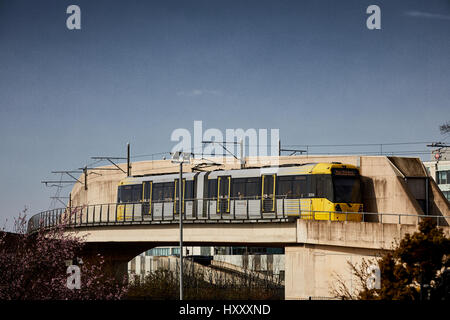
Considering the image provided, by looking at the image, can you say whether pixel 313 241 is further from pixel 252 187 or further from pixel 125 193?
pixel 125 193

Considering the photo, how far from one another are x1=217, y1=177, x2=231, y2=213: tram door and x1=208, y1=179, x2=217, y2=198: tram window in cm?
30

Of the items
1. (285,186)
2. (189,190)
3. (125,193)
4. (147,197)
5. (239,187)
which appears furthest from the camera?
(125,193)

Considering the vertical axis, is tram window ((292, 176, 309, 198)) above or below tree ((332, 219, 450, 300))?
above

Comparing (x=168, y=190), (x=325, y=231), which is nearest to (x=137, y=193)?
(x=168, y=190)

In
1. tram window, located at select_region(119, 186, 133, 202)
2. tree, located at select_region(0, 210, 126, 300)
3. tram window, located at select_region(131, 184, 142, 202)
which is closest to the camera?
tree, located at select_region(0, 210, 126, 300)

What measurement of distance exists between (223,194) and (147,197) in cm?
760

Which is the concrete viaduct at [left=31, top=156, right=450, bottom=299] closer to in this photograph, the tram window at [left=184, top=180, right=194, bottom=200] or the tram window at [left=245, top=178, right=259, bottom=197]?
the tram window at [left=245, top=178, right=259, bottom=197]

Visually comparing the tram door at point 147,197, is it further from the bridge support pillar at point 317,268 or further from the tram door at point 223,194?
the bridge support pillar at point 317,268

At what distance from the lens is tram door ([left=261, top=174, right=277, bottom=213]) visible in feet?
138

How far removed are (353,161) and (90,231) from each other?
20.3 metres

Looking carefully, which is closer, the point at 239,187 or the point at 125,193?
the point at 239,187

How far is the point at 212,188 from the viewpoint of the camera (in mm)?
45625

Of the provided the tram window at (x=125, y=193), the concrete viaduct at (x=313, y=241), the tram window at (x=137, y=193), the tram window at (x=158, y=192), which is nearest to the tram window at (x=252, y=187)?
the concrete viaduct at (x=313, y=241)

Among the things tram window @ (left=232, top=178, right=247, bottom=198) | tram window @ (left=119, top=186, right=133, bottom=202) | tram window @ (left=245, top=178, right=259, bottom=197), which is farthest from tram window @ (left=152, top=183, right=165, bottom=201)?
tram window @ (left=245, top=178, right=259, bottom=197)
